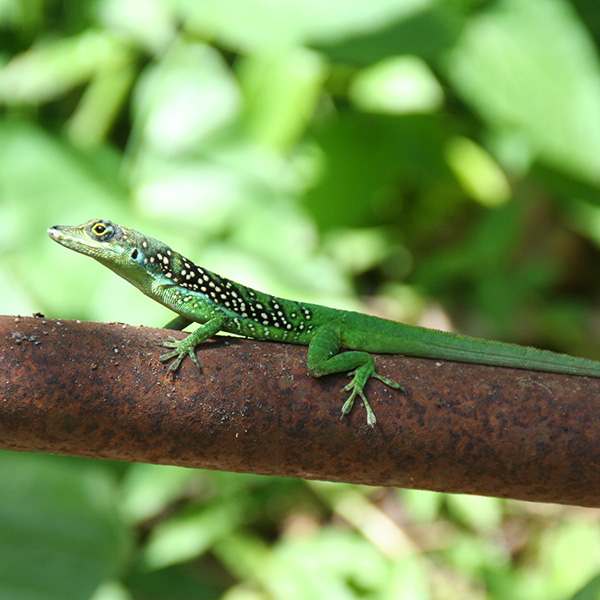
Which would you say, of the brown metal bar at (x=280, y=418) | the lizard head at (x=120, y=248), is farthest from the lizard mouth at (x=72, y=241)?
the brown metal bar at (x=280, y=418)

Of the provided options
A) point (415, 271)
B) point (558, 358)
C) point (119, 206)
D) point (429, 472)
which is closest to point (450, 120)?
point (415, 271)

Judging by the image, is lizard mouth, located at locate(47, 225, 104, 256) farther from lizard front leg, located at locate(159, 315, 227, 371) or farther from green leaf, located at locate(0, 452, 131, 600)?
green leaf, located at locate(0, 452, 131, 600)

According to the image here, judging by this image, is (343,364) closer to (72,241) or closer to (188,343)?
(188,343)

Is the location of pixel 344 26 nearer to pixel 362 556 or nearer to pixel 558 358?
pixel 558 358

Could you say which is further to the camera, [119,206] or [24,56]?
[24,56]

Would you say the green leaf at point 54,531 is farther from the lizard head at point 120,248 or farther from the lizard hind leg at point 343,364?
the lizard hind leg at point 343,364

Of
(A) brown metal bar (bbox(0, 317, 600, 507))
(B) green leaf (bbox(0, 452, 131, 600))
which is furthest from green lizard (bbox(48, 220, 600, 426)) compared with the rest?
(B) green leaf (bbox(0, 452, 131, 600))
